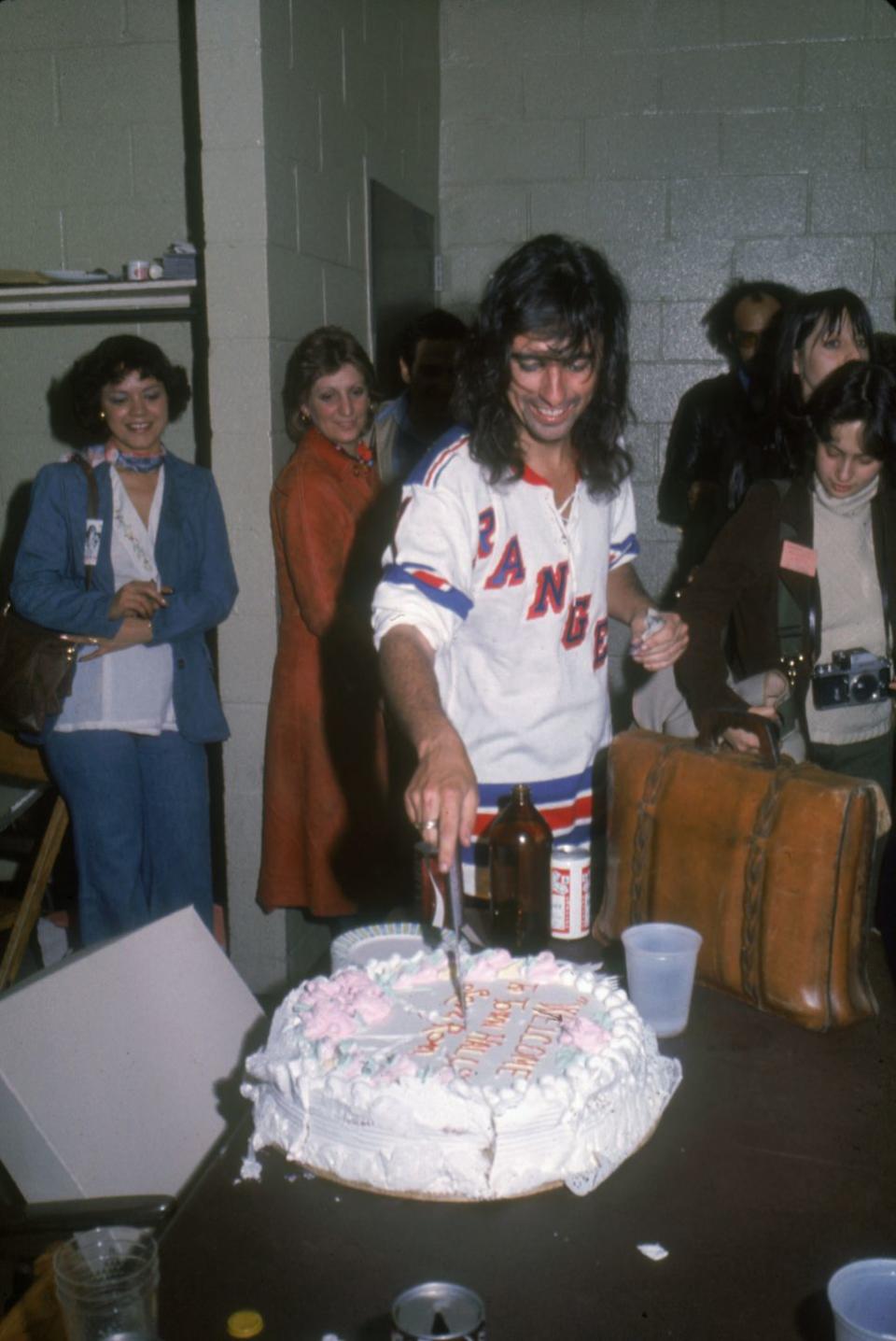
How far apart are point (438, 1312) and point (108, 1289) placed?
1.02 ft

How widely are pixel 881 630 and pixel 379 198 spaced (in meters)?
2.50

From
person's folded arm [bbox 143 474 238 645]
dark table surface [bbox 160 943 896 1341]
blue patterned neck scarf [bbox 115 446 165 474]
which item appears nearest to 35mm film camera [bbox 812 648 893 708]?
dark table surface [bbox 160 943 896 1341]

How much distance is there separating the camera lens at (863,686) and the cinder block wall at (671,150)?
2.50m

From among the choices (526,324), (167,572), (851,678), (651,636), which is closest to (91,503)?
(167,572)

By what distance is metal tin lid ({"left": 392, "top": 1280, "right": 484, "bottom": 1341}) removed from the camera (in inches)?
32.4

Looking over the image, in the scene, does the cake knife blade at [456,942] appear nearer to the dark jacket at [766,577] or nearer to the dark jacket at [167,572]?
the dark jacket at [766,577]

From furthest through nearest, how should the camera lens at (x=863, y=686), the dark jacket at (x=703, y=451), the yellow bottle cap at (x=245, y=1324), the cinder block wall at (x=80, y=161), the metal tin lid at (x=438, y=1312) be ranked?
1. the dark jacket at (x=703, y=451)
2. the cinder block wall at (x=80, y=161)
3. the camera lens at (x=863, y=686)
4. the yellow bottle cap at (x=245, y=1324)
5. the metal tin lid at (x=438, y=1312)

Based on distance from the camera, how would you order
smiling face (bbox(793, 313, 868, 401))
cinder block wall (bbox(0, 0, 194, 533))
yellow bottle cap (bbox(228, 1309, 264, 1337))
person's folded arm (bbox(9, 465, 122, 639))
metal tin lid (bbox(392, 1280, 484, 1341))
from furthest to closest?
cinder block wall (bbox(0, 0, 194, 533))
person's folded arm (bbox(9, 465, 122, 639))
smiling face (bbox(793, 313, 868, 401))
yellow bottle cap (bbox(228, 1309, 264, 1337))
metal tin lid (bbox(392, 1280, 484, 1341))

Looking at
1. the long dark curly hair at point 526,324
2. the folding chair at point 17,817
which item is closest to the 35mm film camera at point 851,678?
the long dark curly hair at point 526,324

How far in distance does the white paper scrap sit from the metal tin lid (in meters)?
0.25

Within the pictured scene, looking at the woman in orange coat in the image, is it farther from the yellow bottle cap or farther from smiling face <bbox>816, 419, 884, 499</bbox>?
the yellow bottle cap

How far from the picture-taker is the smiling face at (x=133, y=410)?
3.16 m

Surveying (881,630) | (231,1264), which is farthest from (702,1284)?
(881,630)

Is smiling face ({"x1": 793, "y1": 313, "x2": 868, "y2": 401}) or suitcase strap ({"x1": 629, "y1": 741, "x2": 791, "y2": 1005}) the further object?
smiling face ({"x1": 793, "y1": 313, "x2": 868, "y2": 401})
